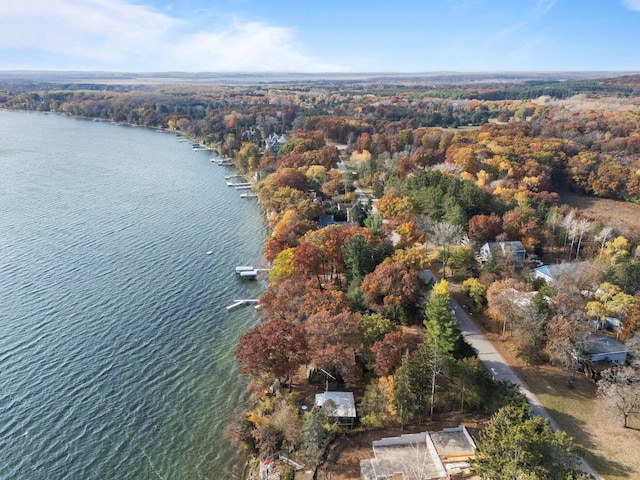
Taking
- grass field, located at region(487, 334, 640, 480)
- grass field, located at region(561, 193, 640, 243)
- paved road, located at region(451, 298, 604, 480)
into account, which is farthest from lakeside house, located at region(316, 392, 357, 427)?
grass field, located at region(561, 193, 640, 243)

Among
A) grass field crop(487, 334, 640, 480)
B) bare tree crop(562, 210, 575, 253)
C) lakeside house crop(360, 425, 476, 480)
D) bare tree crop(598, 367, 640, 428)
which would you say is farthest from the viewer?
bare tree crop(562, 210, 575, 253)

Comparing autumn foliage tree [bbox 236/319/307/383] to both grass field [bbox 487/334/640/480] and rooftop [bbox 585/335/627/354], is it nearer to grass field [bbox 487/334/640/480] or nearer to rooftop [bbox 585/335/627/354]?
grass field [bbox 487/334/640/480]

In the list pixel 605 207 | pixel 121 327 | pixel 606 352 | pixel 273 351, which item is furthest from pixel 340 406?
pixel 605 207

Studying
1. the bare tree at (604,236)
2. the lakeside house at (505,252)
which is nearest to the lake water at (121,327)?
the lakeside house at (505,252)

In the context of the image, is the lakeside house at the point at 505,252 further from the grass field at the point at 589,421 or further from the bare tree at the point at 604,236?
the grass field at the point at 589,421

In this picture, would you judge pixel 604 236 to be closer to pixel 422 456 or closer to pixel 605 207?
pixel 605 207

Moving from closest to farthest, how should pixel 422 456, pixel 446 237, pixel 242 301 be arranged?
1. pixel 422 456
2. pixel 242 301
3. pixel 446 237
